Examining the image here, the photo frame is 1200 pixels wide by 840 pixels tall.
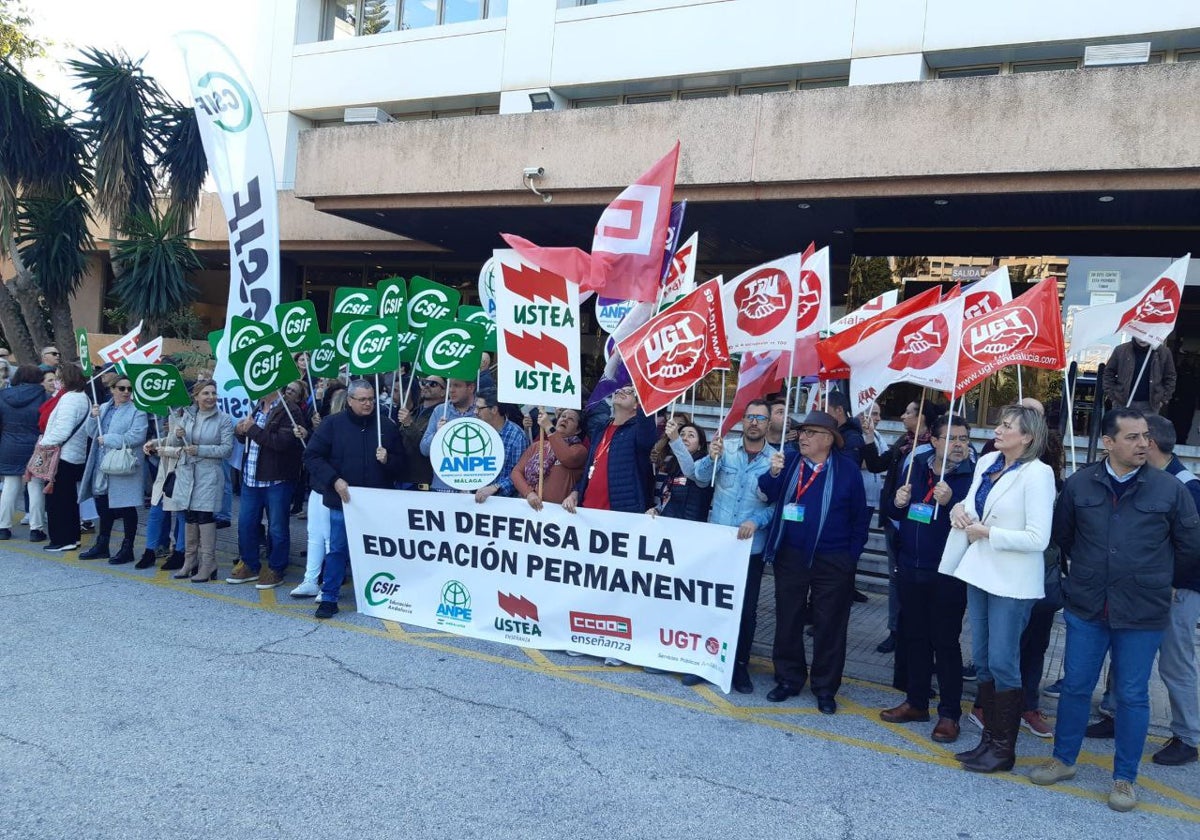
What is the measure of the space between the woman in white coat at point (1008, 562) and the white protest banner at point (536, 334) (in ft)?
8.89

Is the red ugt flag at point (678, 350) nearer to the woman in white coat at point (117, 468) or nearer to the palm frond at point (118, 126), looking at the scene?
the woman in white coat at point (117, 468)

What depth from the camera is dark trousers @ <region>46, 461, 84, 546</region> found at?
29.2ft

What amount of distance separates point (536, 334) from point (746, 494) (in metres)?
1.81

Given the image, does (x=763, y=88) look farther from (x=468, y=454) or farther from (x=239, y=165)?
(x=468, y=454)

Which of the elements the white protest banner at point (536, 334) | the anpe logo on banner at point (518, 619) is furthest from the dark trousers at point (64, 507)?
the white protest banner at point (536, 334)

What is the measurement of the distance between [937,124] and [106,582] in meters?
9.91

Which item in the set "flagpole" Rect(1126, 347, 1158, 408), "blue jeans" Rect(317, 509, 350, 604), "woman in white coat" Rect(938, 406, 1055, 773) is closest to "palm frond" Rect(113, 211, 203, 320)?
"blue jeans" Rect(317, 509, 350, 604)

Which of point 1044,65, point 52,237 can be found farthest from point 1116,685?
point 52,237

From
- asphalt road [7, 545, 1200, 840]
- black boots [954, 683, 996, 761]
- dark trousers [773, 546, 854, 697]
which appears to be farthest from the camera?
dark trousers [773, 546, 854, 697]

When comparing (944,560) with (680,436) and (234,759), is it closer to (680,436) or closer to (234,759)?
(680,436)

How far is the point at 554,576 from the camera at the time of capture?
Answer: 647 cm

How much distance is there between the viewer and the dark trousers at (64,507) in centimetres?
890

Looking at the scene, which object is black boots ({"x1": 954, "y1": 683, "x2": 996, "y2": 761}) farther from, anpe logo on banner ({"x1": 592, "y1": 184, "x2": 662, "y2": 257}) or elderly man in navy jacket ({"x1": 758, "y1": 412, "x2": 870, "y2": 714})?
anpe logo on banner ({"x1": 592, "y1": 184, "x2": 662, "y2": 257})

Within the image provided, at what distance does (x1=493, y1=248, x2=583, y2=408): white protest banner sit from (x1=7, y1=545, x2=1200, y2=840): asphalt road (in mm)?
1876
